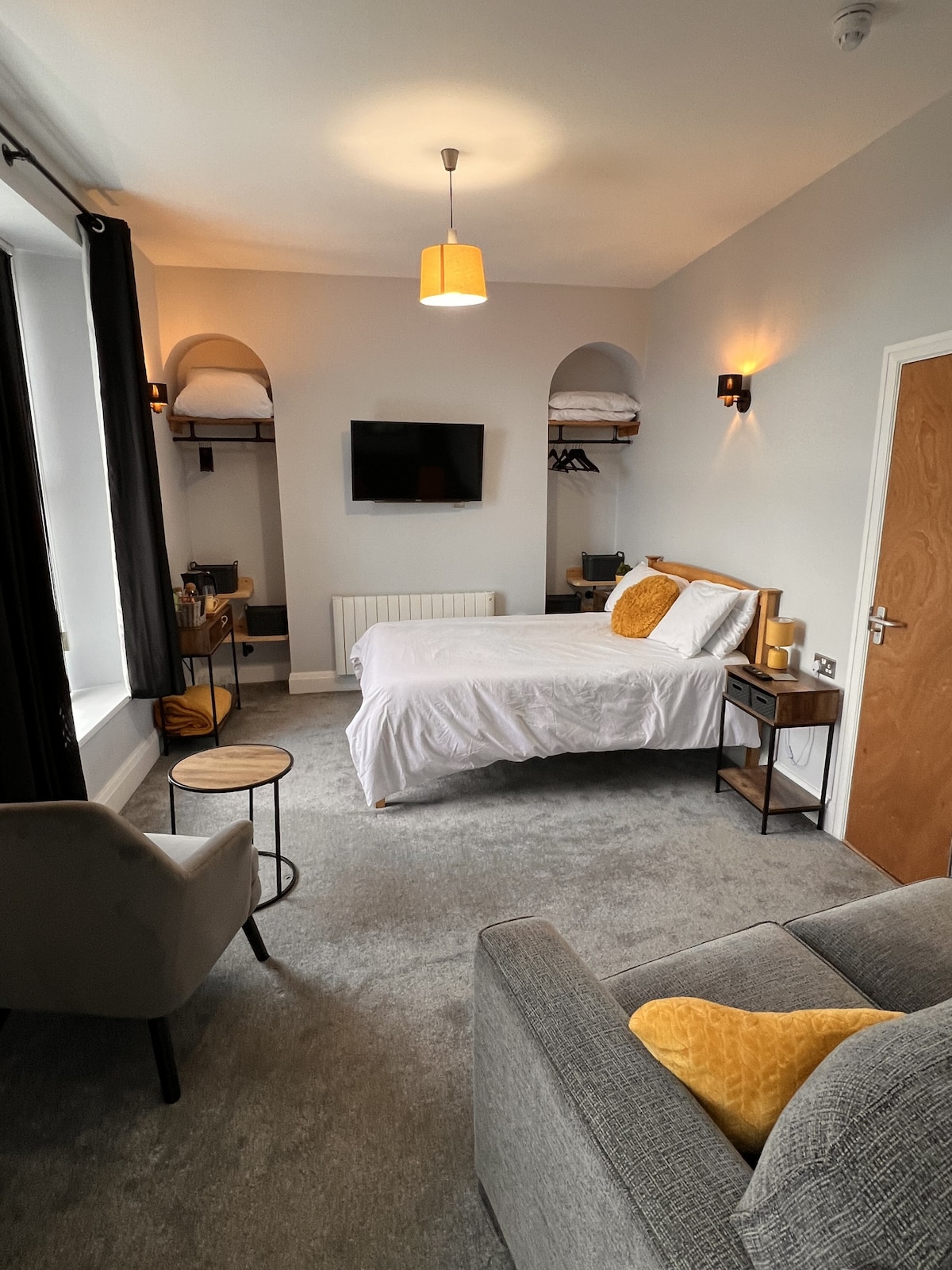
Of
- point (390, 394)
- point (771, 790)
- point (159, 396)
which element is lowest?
point (771, 790)

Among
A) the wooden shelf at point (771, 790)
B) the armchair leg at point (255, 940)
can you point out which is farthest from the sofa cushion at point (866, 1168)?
the wooden shelf at point (771, 790)

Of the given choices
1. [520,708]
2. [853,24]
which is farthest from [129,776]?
[853,24]

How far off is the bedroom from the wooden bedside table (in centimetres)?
15

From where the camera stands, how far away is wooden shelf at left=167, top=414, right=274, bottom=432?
176 inches

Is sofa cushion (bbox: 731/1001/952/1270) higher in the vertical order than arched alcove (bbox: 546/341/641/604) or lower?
lower

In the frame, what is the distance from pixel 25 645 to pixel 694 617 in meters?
2.98

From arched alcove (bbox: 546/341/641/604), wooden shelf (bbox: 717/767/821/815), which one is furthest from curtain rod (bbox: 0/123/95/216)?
wooden shelf (bbox: 717/767/821/815)

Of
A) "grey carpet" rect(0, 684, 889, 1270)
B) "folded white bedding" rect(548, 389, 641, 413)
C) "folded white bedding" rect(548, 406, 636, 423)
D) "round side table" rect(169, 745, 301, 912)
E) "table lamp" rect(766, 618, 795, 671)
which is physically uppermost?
"folded white bedding" rect(548, 389, 641, 413)

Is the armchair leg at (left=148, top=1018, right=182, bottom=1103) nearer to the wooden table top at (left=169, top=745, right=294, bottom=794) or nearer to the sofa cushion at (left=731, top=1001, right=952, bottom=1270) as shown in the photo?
the wooden table top at (left=169, top=745, right=294, bottom=794)

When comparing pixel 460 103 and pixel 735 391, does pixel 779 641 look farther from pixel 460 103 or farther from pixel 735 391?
pixel 460 103

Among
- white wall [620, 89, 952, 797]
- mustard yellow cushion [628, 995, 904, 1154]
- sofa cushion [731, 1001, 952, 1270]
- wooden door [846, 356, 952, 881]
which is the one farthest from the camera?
white wall [620, 89, 952, 797]

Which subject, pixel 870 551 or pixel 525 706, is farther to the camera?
pixel 525 706

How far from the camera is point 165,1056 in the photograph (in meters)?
1.70

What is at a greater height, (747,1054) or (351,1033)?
(747,1054)
